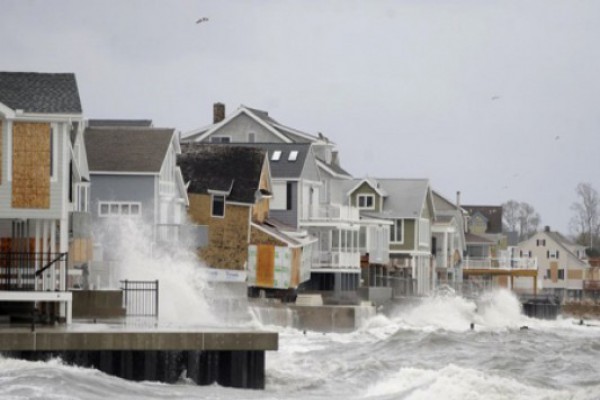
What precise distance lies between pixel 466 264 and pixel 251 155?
4842 cm

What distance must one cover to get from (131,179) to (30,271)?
24.4 m

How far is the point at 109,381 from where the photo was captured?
3028cm

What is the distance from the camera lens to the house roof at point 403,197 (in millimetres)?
95875

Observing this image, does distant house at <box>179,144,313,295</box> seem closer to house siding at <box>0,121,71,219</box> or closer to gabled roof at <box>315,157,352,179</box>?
gabled roof at <box>315,157,352,179</box>

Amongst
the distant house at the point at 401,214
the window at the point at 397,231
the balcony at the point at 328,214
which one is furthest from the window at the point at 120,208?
the window at the point at 397,231

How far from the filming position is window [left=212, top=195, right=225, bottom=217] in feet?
227

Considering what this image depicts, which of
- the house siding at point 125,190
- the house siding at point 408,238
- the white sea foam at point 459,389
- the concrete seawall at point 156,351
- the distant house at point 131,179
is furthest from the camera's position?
the house siding at point 408,238

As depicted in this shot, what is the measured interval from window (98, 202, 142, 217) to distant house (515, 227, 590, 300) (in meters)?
→ 93.1

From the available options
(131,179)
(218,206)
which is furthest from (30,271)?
(218,206)

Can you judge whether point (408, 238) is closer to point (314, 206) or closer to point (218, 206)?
point (314, 206)

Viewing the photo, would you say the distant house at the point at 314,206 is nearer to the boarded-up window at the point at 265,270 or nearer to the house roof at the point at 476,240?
the boarded-up window at the point at 265,270

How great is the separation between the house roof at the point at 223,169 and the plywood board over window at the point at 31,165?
3339cm

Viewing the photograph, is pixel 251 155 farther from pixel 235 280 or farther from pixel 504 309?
pixel 504 309

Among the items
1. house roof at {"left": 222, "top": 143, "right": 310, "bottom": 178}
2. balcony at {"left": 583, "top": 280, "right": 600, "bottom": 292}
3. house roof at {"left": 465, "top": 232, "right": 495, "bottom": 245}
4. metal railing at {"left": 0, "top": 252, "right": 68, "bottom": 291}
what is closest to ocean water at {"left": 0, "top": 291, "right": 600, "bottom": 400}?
metal railing at {"left": 0, "top": 252, "right": 68, "bottom": 291}
